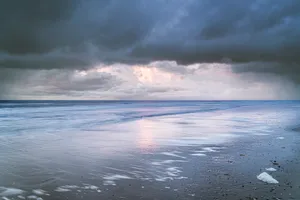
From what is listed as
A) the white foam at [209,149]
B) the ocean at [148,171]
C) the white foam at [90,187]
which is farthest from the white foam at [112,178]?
the white foam at [209,149]

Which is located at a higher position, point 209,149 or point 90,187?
point 90,187

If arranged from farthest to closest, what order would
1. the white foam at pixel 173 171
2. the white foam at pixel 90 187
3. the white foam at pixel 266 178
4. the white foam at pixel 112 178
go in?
1. the white foam at pixel 173 171
2. the white foam at pixel 112 178
3. the white foam at pixel 266 178
4. the white foam at pixel 90 187

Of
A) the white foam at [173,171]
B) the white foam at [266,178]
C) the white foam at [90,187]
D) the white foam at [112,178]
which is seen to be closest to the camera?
the white foam at [90,187]

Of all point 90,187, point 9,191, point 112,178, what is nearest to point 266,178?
point 112,178

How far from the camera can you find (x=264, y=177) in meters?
8.58

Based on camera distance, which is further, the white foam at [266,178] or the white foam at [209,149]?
the white foam at [209,149]

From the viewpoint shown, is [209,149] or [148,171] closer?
[148,171]

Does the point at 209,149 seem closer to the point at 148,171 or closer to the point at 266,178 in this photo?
the point at 148,171

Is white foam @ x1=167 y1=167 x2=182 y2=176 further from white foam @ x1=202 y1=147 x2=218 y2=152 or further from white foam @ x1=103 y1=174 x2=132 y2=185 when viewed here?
white foam @ x1=202 y1=147 x2=218 y2=152

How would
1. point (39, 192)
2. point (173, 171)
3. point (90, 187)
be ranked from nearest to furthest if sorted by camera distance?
point (39, 192) < point (90, 187) < point (173, 171)

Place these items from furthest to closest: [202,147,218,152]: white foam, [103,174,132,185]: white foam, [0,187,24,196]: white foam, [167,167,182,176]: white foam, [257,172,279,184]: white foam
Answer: [202,147,218,152]: white foam
[167,167,182,176]: white foam
[103,174,132,185]: white foam
[257,172,279,184]: white foam
[0,187,24,196]: white foam

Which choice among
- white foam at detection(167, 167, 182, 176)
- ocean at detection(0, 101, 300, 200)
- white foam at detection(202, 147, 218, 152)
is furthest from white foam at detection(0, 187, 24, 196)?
white foam at detection(202, 147, 218, 152)

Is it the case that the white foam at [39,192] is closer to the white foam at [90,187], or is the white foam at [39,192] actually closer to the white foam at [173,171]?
the white foam at [90,187]

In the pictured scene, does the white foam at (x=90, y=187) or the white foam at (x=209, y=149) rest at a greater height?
the white foam at (x=90, y=187)
